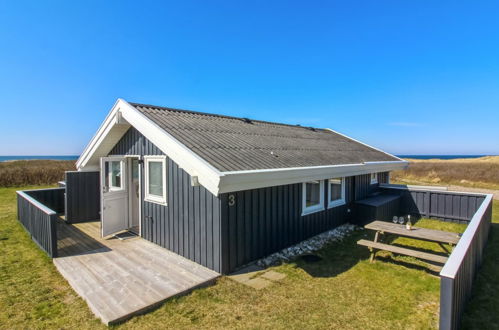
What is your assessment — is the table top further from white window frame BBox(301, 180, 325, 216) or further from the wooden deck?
the wooden deck

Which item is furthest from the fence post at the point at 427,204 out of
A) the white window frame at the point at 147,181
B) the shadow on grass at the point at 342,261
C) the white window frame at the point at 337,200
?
the white window frame at the point at 147,181

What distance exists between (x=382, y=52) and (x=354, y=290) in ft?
47.7

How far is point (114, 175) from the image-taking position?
23.6 ft

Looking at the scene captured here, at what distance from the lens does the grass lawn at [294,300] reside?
3.13 m

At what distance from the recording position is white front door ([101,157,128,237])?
6.44 m

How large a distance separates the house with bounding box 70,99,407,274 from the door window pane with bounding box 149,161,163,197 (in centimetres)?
3

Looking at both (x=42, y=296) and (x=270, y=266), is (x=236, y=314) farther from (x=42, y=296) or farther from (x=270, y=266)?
(x=42, y=296)

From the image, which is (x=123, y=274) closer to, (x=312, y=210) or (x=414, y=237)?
(x=312, y=210)

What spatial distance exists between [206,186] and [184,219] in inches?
62.4

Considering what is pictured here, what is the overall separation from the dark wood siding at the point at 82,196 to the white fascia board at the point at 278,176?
6.84m

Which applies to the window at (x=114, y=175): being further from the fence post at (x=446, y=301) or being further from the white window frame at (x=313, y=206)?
the fence post at (x=446, y=301)

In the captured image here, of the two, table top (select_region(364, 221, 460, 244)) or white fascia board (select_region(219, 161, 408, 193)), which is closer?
white fascia board (select_region(219, 161, 408, 193))

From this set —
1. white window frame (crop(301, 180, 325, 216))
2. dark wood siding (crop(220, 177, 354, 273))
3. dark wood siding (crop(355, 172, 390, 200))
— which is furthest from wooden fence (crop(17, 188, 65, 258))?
dark wood siding (crop(355, 172, 390, 200))

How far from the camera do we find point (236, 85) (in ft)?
67.8
